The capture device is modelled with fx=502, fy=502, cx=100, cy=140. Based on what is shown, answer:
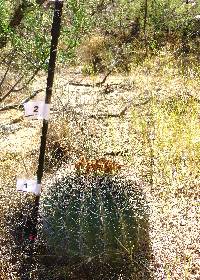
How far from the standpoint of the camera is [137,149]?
15.2 feet

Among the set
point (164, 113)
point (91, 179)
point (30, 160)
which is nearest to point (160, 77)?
point (164, 113)

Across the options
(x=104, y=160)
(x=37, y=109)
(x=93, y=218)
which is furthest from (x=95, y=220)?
Answer: (x=37, y=109)

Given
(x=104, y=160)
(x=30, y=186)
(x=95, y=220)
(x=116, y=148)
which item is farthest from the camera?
(x=116, y=148)

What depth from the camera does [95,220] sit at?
8.90 feet

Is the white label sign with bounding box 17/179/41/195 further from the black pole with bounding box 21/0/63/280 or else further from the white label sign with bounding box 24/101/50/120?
the white label sign with bounding box 24/101/50/120

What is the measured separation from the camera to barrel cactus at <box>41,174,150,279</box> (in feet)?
8.95

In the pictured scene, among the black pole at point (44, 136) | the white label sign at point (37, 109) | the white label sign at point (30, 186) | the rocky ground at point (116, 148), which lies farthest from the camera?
the rocky ground at point (116, 148)

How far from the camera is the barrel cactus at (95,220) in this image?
8.95ft

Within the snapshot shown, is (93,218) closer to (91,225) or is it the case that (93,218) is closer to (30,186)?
(91,225)

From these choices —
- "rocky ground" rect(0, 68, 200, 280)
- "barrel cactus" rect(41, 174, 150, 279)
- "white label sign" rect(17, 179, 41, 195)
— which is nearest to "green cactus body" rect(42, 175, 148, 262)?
"barrel cactus" rect(41, 174, 150, 279)

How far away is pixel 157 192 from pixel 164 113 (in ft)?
5.38

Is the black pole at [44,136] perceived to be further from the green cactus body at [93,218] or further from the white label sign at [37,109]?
the green cactus body at [93,218]

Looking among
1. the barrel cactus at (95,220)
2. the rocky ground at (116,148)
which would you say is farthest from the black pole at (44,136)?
the rocky ground at (116,148)

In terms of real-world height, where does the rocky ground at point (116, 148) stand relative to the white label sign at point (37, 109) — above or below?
below
